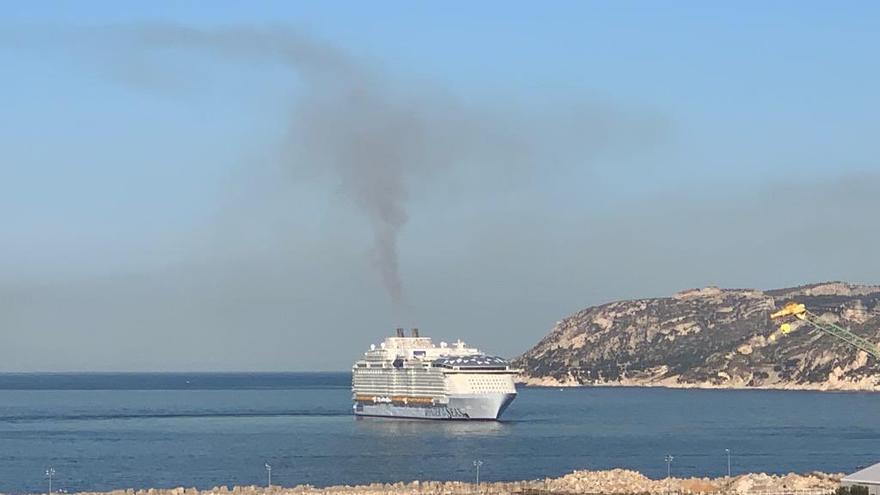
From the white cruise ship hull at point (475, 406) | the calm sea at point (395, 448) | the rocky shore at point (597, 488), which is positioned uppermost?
the white cruise ship hull at point (475, 406)

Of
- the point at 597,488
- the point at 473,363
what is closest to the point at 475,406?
the point at 473,363

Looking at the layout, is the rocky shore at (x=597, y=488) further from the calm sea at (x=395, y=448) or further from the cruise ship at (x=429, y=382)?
the cruise ship at (x=429, y=382)

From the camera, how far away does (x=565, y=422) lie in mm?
178125

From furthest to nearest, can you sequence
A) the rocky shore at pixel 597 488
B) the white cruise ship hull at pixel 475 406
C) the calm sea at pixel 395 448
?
1. the white cruise ship hull at pixel 475 406
2. the calm sea at pixel 395 448
3. the rocky shore at pixel 597 488

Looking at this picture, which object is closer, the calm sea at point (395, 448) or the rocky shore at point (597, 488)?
the rocky shore at point (597, 488)

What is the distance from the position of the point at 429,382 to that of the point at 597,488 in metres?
91.8

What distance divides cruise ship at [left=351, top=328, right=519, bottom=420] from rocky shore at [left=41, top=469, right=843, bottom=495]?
81933 millimetres

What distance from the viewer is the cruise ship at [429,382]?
166 m

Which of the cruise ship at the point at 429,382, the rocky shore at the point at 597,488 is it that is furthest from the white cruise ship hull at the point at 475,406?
the rocky shore at the point at 597,488

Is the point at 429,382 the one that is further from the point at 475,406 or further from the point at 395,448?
the point at 395,448

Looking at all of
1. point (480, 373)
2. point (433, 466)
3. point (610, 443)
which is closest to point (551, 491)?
point (433, 466)

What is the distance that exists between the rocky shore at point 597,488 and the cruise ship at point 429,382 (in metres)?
81.9

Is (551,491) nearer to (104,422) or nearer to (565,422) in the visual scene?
(565,422)

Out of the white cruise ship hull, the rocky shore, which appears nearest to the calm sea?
the white cruise ship hull
